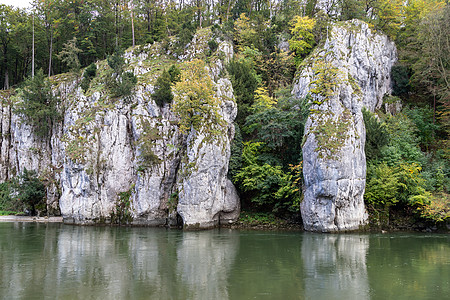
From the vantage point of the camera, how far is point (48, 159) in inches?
1518

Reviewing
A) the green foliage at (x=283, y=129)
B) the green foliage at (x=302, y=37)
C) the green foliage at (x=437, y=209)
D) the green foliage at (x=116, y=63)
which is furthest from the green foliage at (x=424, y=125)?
the green foliage at (x=116, y=63)

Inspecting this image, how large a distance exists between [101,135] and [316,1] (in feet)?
113

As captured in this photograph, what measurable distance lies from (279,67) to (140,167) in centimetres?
2035

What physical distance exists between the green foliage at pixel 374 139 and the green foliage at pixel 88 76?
30919 millimetres

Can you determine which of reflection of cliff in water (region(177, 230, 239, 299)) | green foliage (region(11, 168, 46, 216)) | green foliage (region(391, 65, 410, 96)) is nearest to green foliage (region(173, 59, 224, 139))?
reflection of cliff in water (region(177, 230, 239, 299))

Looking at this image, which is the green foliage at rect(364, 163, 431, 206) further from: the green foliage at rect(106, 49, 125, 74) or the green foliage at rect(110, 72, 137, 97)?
the green foliage at rect(106, 49, 125, 74)

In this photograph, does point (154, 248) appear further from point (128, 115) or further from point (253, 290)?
point (128, 115)

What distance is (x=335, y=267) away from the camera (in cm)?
1565

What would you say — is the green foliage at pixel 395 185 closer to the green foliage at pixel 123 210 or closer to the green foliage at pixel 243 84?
the green foliage at pixel 243 84

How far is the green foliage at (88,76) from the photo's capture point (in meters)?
36.5

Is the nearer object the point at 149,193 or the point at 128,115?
the point at 149,193

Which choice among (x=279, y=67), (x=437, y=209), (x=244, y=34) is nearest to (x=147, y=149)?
(x=279, y=67)

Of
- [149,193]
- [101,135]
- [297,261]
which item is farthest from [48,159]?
[297,261]

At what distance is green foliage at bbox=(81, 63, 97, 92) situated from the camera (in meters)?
36.5
